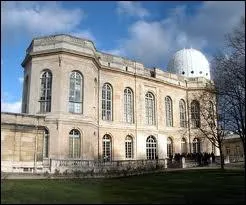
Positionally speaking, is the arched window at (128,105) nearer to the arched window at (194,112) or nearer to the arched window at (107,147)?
the arched window at (107,147)

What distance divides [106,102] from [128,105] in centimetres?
350

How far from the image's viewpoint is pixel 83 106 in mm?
35469

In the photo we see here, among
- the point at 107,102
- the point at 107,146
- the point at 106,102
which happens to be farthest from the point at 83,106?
the point at 107,146

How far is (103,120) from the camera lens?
39656mm

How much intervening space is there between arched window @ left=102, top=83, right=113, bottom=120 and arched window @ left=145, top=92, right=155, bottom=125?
6161 mm

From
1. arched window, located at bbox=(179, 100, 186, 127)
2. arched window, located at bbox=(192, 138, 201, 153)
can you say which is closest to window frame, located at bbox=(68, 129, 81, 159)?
arched window, located at bbox=(179, 100, 186, 127)

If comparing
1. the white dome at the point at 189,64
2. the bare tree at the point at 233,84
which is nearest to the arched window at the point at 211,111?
the bare tree at the point at 233,84

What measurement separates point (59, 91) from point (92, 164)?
25.7 ft

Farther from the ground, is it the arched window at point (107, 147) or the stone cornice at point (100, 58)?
the stone cornice at point (100, 58)

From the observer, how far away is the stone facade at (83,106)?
26219mm

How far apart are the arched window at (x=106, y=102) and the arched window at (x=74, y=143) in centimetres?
591

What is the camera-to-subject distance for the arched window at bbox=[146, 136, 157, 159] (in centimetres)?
4442

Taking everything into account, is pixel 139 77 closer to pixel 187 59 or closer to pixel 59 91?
pixel 59 91

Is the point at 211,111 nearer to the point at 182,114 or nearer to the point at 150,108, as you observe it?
the point at 150,108
